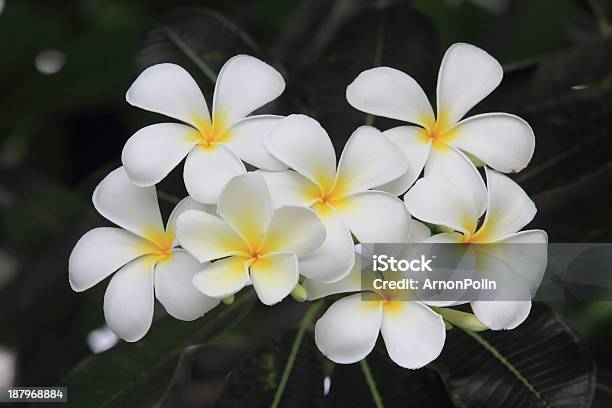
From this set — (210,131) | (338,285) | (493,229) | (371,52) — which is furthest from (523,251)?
(371,52)

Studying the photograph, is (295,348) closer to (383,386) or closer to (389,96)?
(383,386)

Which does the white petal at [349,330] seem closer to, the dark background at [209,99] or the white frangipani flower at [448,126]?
the white frangipani flower at [448,126]

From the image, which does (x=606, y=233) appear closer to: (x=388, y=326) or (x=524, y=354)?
(x=524, y=354)

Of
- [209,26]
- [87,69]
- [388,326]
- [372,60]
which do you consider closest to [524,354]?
[388,326]

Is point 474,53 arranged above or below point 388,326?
above

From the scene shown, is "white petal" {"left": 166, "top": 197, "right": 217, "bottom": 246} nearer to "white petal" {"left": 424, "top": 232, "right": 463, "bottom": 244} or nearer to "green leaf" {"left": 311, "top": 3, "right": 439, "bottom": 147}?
"white petal" {"left": 424, "top": 232, "right": 463, "bottom": 244}
